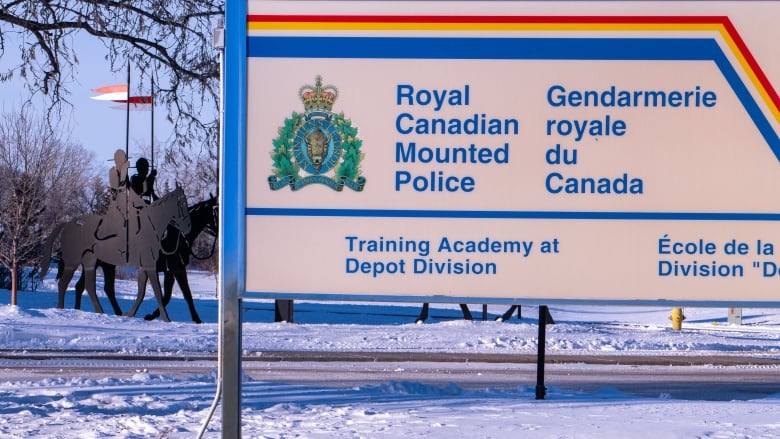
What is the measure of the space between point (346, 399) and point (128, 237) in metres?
12.5

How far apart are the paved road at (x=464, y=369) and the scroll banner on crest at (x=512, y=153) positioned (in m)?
7.44

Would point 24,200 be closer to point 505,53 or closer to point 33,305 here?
point 33,305

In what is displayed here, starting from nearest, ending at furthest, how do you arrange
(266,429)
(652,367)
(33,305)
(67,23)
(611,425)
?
(266,429), (611,425), (67,23), (652,367), (33,305)

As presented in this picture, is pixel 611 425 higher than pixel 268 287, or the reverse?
pixel 268 287

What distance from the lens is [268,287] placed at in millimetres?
5508

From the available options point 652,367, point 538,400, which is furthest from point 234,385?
point 652,367

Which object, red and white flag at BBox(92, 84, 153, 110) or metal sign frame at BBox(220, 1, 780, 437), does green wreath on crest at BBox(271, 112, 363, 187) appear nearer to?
metal sign frame at BBox(220, 1, 780, 437)

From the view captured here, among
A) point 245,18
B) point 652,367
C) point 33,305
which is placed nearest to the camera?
point 245,18

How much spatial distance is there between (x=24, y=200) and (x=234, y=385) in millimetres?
28997

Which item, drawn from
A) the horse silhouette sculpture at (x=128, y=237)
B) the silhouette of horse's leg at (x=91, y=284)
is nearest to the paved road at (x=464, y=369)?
the horse silhouette sculpture at (x=128, y=237)

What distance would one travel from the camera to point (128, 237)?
21.7 m

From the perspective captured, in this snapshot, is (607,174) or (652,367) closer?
(607,174)

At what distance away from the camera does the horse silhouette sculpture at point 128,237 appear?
21.1 m

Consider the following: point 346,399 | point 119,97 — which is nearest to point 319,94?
point 346,399
